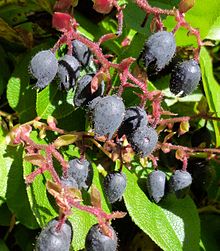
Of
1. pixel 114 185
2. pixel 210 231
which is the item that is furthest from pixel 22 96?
pixel 210 231

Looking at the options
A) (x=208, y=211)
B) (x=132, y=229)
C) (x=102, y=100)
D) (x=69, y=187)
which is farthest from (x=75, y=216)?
(x=208, y=211)

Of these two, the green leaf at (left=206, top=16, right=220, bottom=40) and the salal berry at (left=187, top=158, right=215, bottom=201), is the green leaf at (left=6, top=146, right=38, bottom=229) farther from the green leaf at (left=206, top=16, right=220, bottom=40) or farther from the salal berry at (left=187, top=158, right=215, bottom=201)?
the green leaf at (left=206, top=16, right=220, bottom=40)

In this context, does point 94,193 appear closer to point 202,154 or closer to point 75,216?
point 75,216

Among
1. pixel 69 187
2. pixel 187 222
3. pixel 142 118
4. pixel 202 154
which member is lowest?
pixel 187 222

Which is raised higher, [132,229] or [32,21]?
[32,21]

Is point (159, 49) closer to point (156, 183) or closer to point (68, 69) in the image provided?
point (68, 69)

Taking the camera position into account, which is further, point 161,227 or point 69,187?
point 161,227
